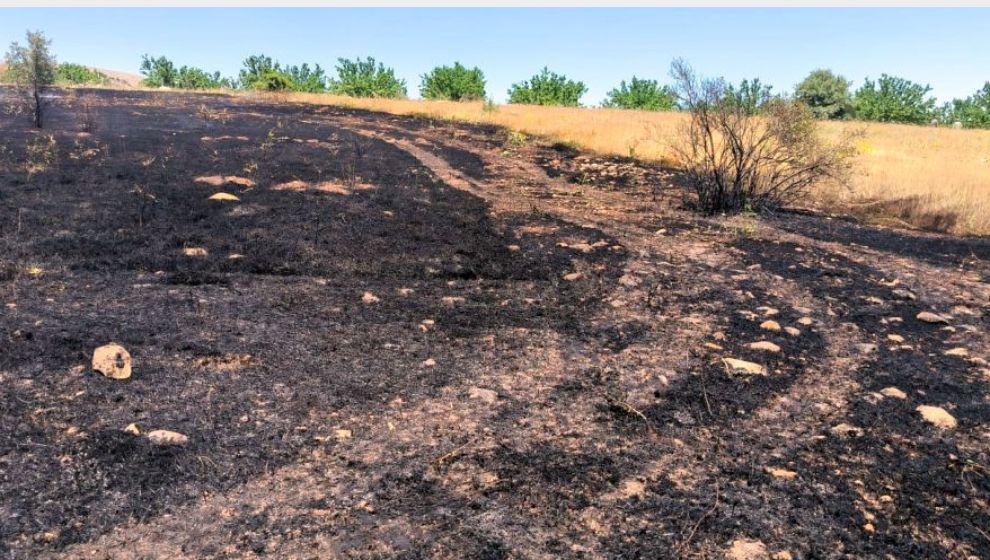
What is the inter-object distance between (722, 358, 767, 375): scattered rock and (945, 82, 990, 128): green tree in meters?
44.5

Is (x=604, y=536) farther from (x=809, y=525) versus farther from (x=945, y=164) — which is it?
(x=945, y=164)

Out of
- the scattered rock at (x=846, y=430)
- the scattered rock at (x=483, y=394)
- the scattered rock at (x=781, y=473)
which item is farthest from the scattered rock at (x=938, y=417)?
the scattered rock at (x=483, y=394)

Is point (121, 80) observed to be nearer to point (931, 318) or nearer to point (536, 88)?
point (536, 88)

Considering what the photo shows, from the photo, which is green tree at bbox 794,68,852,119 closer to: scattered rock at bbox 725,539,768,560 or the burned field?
the burned field

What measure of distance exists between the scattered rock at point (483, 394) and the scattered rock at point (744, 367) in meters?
1.46

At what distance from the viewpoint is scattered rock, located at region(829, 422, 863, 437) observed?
9.62ft

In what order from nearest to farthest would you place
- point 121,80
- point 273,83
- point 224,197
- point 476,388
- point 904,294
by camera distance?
point 476,388
point 904,294
point 224,197
point 273,83
point 121,80

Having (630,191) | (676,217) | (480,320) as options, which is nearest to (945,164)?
(630,191)

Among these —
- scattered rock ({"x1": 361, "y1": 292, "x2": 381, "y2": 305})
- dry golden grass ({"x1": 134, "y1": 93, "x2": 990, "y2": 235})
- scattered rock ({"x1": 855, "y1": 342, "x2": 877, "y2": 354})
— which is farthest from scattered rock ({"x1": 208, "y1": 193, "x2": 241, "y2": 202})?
dry golden grass ({"x1": 134, "y1": 93, "x2": 990, "y2": 235})

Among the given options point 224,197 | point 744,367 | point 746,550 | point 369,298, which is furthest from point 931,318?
point 224,197

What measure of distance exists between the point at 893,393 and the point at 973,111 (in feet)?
151

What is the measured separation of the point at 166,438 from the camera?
267cm

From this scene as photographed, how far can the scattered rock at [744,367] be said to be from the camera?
11.8 ft

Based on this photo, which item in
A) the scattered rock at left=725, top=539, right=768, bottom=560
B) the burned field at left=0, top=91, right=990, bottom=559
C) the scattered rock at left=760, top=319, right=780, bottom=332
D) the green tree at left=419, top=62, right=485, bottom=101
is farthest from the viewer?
the green tree at left=419, top=62, right=485, bottom=101
